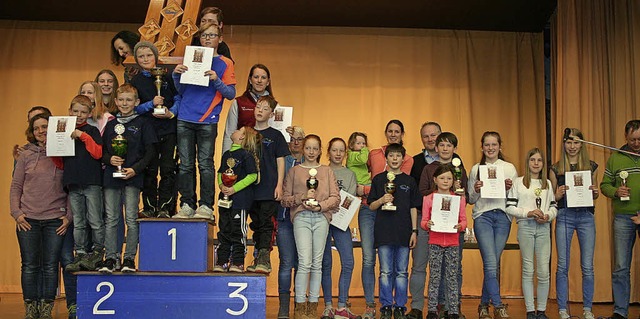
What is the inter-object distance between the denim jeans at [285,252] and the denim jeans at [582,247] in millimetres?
2060

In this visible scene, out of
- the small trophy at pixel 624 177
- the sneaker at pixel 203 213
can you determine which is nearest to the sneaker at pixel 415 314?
the sneaker at pixel 203 213

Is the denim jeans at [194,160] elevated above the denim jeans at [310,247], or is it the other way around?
the denim jeans at [194,160]

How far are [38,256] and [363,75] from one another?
188 inches

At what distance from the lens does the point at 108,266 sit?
4812mm

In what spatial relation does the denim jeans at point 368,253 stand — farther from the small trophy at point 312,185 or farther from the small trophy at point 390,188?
the small trophy at point 312,185

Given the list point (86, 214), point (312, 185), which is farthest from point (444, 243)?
point (86, 214)

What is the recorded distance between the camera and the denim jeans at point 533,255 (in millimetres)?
5723

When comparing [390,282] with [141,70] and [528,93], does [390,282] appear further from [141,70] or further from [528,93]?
[528,93]

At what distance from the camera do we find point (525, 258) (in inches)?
227

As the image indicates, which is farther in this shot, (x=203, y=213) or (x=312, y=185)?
(x=312, y=185)

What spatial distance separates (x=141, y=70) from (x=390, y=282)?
7.83ft

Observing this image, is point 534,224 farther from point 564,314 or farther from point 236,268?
point 236,268

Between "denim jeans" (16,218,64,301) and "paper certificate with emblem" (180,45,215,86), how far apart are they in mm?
1506

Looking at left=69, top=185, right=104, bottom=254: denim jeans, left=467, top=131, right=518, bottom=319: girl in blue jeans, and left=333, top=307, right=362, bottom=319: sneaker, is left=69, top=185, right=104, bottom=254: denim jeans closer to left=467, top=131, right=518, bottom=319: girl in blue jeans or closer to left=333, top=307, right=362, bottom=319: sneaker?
left=333, top=307, right=362, bottom=319: sneaker
